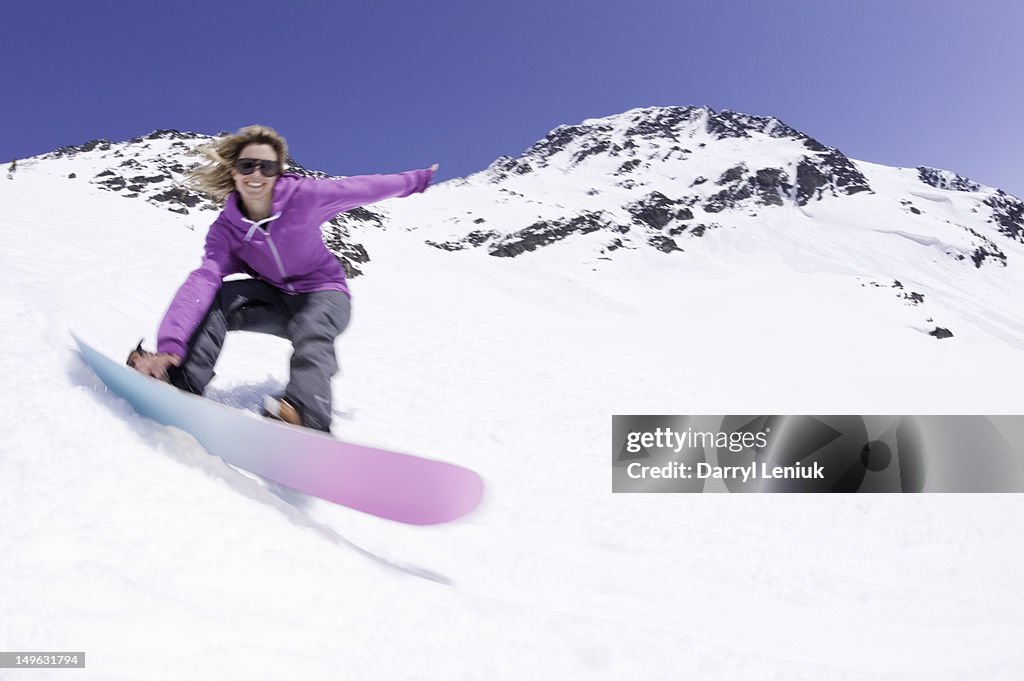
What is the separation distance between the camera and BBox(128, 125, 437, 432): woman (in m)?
2.97

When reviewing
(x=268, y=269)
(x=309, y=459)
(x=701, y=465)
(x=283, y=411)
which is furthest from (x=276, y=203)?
(x=701, y=465)

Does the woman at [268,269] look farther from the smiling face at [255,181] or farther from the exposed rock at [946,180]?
the exposed rock at [946,180]

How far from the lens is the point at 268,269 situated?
11.5 ft

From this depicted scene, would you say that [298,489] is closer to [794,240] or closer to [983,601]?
[983,601]

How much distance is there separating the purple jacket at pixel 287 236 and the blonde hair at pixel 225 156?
0.13 m

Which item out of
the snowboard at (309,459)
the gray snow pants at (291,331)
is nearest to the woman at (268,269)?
the gray snow pants at (291,331)

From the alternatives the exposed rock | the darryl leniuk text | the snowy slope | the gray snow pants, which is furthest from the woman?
the exposed rock

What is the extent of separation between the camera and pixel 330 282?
3.63m

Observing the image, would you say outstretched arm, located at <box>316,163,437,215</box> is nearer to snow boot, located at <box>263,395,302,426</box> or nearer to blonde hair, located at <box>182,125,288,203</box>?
blonde hair, located at <box>182,125,288,203</box>

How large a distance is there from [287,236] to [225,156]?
610 millimetres

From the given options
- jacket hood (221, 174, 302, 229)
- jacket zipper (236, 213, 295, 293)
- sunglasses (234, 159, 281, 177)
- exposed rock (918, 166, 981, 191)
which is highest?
exposed rock (918, 166, 981, 191)

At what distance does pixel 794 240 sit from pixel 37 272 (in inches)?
2709

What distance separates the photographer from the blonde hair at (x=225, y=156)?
11.0 ft

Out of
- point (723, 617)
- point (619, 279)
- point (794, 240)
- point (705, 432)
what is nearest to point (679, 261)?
point (619, 279)
